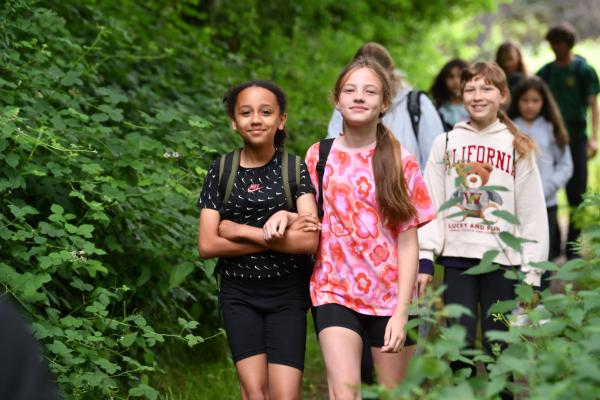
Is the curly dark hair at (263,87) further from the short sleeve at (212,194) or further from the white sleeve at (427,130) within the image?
the white sleeve at (427,130)

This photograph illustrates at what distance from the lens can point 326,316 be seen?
4820 mm

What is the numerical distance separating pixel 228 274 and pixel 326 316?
1.60 feet

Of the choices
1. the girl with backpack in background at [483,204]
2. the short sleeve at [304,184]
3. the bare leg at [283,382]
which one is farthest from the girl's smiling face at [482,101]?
the bare leg at [283,382]

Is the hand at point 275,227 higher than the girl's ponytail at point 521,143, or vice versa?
the girl's ponytail at point 521,143

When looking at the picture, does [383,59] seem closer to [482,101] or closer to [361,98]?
[482,101]

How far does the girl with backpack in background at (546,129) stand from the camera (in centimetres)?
895

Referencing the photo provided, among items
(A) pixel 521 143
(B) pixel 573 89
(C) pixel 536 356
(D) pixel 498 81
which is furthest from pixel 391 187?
(B) pixel 573 89

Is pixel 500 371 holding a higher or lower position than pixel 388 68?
lower

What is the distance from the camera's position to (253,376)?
4777mm

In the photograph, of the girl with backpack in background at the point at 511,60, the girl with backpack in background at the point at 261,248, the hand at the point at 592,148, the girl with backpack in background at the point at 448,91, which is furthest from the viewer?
the hand at the point at 592,148

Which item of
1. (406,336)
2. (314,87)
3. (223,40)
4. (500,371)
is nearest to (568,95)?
(314,87)

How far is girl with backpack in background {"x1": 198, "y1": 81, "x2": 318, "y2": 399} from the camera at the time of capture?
478 cm

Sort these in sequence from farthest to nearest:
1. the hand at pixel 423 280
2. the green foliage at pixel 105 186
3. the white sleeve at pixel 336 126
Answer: the white sleeve at pixel 336 126, the hand at pixel 423 280, the green foliage at pixel 105 186

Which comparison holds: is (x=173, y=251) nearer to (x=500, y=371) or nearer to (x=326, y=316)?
(x=326, y=316)
